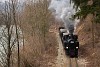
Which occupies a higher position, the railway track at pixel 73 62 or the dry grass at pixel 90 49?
the dry grass at pixel 90 49

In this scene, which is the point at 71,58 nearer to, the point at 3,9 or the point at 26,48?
the point at 26,48

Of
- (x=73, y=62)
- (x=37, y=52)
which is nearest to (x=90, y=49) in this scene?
(x=73, y=62)

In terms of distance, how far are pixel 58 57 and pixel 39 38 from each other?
9.63 metres

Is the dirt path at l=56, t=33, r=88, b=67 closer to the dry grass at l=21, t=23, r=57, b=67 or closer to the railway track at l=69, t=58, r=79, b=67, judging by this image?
the railway track at l=69, t=58, r=79, b=67

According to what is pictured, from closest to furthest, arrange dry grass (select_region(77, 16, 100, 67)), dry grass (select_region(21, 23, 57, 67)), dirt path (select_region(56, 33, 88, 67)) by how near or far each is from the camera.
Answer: dry grass (select_region(77, 16, 100, 67)), dirt path (select_region(56, 33, 88, 67)), dry grass (select_region(21, 23, 57, 67))

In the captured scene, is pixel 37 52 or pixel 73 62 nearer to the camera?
pixel 73 62

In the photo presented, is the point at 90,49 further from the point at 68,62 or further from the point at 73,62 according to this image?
the point at 68,62

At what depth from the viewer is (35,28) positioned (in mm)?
42312

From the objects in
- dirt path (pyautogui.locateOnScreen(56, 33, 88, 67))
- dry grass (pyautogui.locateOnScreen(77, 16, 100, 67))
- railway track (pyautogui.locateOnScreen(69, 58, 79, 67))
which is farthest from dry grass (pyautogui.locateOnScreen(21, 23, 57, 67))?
dry grass (pyautogui.locateOnScreen(77, 16, 100, 67))

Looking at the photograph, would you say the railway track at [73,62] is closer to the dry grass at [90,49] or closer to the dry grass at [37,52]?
the dry grass at [90,49]

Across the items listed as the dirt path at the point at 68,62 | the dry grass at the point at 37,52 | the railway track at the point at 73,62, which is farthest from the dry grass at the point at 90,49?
the dry grass at the point at 37,52

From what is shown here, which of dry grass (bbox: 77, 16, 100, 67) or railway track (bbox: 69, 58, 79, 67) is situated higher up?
dry grass (bbox: 77, 16, 100, 67)

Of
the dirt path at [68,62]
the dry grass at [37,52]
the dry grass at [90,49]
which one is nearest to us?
the dry grass at [90,49]

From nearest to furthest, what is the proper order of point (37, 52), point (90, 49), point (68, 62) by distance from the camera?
point (68, 62) → point (90, 49) → point (37, 52)
